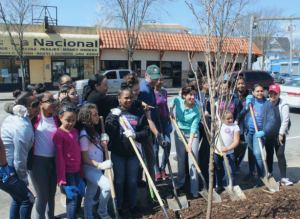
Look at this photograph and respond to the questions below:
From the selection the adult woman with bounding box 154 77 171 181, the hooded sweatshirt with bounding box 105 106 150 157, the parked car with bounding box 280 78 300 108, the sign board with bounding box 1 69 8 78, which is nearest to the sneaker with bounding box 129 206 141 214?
the hooded sweatshirt with bounding box 105 106 150 157

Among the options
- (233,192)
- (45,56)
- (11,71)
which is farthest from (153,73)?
(11,71)

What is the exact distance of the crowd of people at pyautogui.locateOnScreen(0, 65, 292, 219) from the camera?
2.96 metres

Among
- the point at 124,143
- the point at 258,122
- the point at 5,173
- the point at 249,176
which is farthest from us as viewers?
the point at 249,176

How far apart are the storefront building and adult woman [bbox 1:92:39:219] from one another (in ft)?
60.6

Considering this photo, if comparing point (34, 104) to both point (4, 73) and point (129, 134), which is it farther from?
point (4, 73)

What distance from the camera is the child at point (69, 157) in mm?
3068

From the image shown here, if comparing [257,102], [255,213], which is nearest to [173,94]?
[257,102]

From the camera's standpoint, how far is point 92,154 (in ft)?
11.3

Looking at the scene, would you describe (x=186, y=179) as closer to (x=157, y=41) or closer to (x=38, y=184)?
(x=38, y=184)

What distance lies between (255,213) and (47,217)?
253 cm

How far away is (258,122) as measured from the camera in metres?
4.69

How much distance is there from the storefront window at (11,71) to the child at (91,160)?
63.2ft

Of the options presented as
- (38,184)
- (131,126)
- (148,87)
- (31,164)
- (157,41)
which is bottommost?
(38,184)

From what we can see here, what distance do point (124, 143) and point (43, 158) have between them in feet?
3.29
